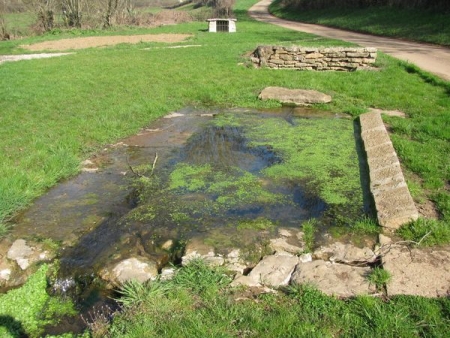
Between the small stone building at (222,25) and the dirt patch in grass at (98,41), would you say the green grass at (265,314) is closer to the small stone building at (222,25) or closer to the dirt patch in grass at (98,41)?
the dirt patch in grass at (98,41)

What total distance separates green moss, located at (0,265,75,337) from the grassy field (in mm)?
704

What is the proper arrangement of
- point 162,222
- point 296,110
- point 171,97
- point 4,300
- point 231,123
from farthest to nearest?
point 171,97 → point 296,110 → point 231,123 → point 162,222 → point 4,300

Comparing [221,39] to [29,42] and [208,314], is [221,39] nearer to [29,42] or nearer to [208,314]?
[29,42]

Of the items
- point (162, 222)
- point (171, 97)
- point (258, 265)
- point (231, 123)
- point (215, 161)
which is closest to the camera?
point (258, 265)

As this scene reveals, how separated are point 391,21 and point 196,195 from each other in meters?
21.1

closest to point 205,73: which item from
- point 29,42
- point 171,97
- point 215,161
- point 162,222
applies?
point 171,97

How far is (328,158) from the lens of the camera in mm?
5828

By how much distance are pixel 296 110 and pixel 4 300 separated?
21.4 ft

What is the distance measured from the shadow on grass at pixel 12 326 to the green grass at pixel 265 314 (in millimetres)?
781

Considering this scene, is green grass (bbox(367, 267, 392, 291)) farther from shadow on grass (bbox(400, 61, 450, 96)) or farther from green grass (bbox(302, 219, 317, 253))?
shadow on grass (bbox(400, 61, 450, 96))

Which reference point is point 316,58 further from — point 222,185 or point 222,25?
point 222,25

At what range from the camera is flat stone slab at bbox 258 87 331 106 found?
28.6 ft

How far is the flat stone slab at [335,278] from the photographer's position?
3.20m

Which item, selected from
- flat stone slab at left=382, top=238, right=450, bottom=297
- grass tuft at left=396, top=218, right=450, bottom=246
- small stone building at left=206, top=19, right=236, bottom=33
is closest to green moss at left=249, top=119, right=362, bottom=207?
grass tuft at left=396, top=218, right=450, bottom=246
